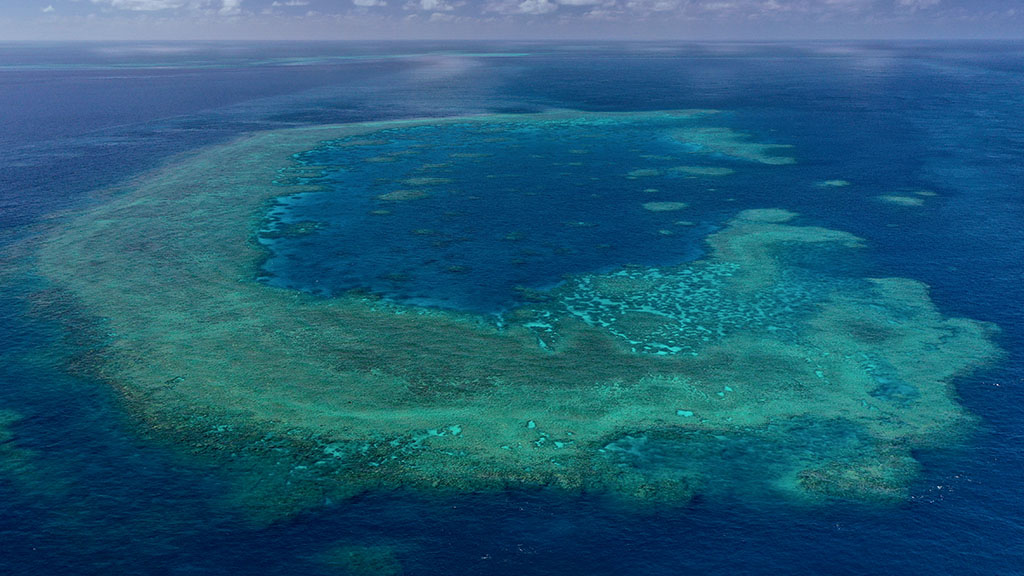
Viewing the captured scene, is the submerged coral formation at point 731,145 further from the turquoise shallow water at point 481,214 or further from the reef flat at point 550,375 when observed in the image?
the reef flat at point 550,375

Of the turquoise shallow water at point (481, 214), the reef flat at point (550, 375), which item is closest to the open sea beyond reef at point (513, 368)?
the reef flat at point (550, 375)

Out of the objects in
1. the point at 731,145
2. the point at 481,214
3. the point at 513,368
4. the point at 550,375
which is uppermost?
the point at 731,145

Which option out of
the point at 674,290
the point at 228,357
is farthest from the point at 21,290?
the point at 674,290

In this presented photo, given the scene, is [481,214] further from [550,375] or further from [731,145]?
[731,145]

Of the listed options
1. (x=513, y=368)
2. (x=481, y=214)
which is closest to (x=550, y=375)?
(x=513, y=368)

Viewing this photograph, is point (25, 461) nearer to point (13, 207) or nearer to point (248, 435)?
point (248, 435)

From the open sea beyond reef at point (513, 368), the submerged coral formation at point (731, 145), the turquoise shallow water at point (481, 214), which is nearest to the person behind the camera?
the open sea beyond reef at point (513, 368)

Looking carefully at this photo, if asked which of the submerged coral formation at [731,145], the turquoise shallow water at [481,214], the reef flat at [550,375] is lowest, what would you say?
the reef flat at [550,375]
